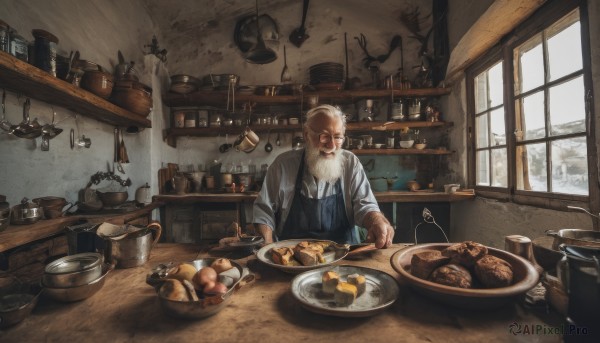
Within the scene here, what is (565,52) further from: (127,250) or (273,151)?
Answer: (273,151)

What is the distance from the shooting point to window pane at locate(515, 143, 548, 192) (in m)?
2.85

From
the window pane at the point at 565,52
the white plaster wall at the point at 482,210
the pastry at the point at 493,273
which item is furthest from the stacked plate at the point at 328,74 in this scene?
the pastry at the point at 493,273

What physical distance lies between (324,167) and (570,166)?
2.29 m

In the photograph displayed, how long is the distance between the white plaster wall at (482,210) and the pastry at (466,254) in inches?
78.7

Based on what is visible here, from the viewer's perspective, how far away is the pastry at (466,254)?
1.07 meters

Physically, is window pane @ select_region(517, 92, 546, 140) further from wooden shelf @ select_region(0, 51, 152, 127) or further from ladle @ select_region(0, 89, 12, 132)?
ladle @ select_region(0, 89, 12, 132)

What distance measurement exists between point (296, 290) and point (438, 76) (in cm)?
476

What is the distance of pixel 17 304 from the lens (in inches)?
35.8

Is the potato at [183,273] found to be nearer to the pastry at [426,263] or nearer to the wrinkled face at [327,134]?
the pastry at [426,263]

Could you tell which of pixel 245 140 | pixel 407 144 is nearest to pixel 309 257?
pixel 245 140

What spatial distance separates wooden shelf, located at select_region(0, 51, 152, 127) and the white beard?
87.8 inches

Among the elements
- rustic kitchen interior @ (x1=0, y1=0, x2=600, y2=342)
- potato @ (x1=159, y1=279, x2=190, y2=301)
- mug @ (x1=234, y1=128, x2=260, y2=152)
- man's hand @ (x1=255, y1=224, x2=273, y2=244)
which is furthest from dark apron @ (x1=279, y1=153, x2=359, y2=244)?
mug @ (x1=234, y1=128, x2=260, y2=152)

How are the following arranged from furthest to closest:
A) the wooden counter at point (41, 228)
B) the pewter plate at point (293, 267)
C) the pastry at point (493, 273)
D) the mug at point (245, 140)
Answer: the mug at point (245, 140) → the wooden counter at point (41, 228) → the pewter plate at point (293, 267) → the pastry at point (493, 273)

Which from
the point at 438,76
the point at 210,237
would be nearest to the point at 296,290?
the point at 210,237
